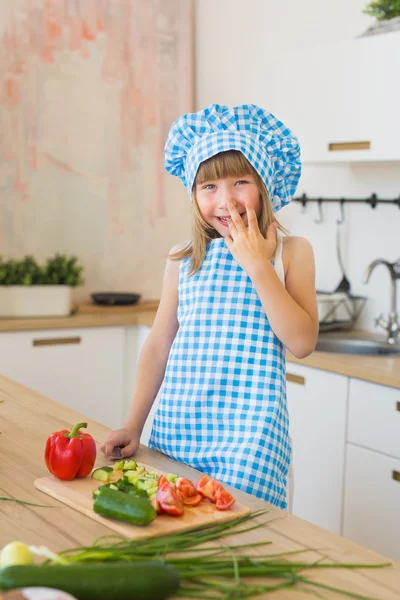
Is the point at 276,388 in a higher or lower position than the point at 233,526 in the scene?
higher

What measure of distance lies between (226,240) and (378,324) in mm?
1396

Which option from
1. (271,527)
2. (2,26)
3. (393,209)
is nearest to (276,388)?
(271,527)

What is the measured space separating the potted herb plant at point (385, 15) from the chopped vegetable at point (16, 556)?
2.22m

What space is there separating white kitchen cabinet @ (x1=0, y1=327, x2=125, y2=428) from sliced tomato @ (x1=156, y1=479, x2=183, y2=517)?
1991mm

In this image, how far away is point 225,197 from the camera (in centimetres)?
169

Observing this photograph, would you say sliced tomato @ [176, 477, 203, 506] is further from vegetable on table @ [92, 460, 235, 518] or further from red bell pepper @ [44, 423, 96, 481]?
red bell pepper @ [44, 423, 96, 481]

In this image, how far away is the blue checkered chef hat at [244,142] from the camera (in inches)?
66.3

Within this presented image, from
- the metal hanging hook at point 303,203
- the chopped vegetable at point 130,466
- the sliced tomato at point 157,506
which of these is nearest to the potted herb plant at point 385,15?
the metal hanging hook at point 303,203

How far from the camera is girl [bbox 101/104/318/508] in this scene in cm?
158

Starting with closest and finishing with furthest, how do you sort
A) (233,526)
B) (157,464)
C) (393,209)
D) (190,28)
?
(233,526), (157,464), (393,209), (190,28)

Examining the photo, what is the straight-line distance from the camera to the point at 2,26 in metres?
3.40

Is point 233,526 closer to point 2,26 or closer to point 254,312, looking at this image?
point 254,312

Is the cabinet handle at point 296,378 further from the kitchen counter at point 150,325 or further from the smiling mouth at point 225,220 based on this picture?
the smiling mouth at point 225,220

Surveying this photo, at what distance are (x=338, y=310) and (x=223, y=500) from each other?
1.89 m
